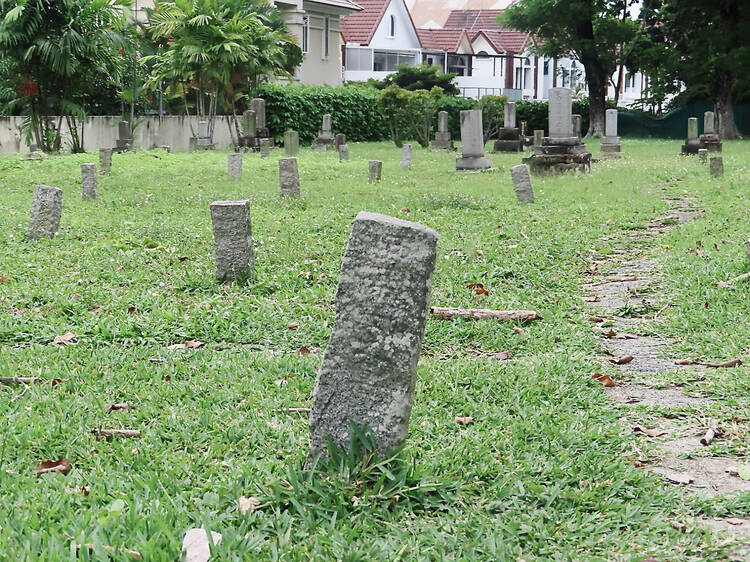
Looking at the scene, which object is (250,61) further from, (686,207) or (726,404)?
(726,404)

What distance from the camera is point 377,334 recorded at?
12.8ft

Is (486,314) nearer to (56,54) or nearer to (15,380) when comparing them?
(15,380)

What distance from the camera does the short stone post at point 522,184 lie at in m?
14.9

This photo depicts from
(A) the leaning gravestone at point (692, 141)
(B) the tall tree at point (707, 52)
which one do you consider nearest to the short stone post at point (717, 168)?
(A) the leaning gravestone at point (692, 141)

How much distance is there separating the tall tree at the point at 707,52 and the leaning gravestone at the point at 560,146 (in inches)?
853

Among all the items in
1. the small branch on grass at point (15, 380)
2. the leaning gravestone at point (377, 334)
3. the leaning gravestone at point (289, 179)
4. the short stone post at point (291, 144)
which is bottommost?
the small branch on grass at point (15, 380)

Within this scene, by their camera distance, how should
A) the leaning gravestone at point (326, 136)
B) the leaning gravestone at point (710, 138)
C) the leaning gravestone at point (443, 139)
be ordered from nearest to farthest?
the leaning gravestone at point (710, 138)
the leaning gravestone at point (326, 136)
the leaning gravestone at point (443, 139)

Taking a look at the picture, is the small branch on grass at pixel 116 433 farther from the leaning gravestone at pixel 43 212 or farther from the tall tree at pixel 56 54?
the tall tree at pixel 56 54

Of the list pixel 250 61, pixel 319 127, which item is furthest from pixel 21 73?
pixel 319 127

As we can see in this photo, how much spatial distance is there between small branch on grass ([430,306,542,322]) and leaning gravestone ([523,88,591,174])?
14141mm

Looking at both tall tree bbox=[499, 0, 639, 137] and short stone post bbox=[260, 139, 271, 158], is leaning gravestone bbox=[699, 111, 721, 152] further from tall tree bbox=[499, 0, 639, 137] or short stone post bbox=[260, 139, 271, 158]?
tall tree bbox=[499, 0, 639, 137]

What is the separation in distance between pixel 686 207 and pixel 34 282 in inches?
400

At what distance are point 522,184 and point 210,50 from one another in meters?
19.2

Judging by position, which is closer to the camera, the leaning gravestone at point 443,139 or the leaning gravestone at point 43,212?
the leaning gravestone at point 43,212
